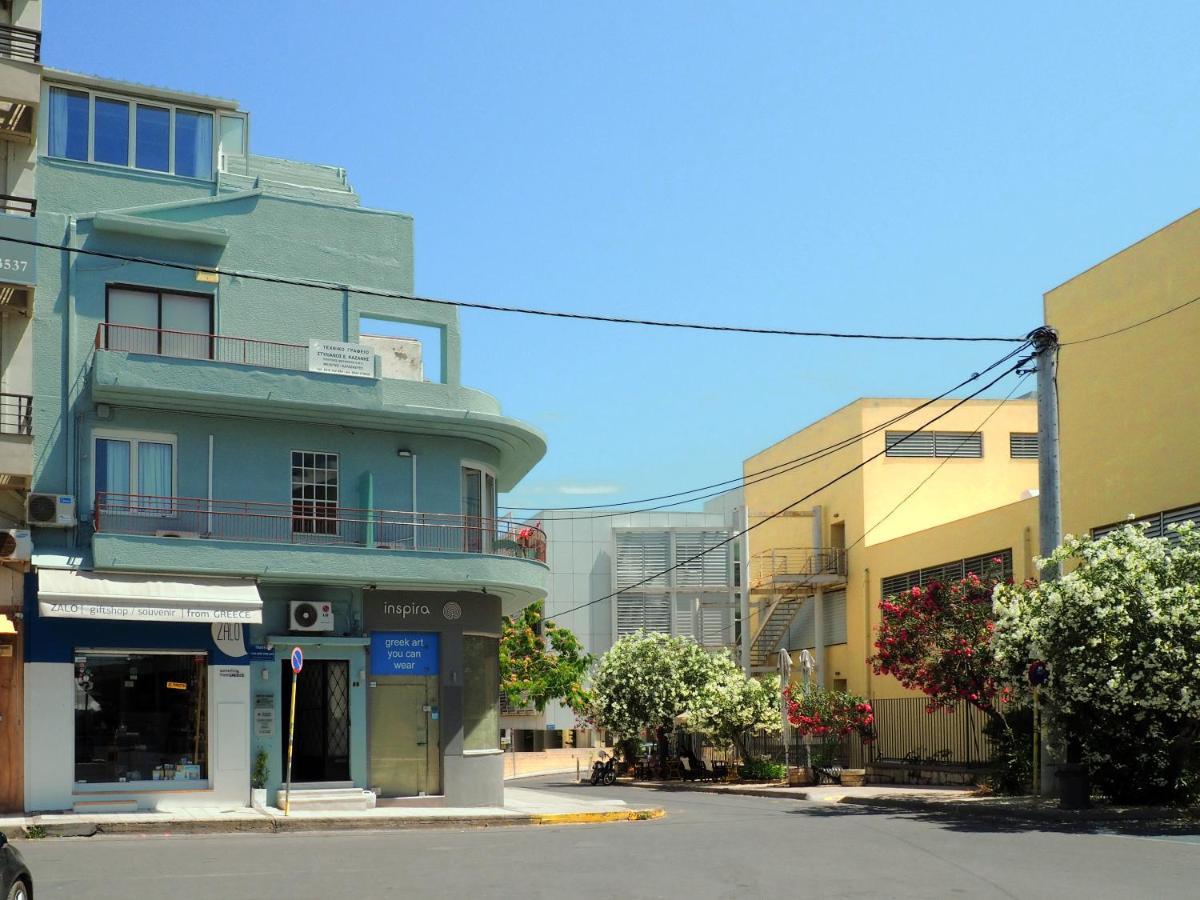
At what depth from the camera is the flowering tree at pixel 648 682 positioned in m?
44.7

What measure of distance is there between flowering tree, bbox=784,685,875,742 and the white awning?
59.2ft

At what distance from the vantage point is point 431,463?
29281 millimetres

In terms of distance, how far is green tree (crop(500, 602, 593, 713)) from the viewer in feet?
208

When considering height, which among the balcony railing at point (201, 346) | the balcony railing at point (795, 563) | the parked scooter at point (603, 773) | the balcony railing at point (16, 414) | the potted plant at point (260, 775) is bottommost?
the parked scooter at point (603, 773)

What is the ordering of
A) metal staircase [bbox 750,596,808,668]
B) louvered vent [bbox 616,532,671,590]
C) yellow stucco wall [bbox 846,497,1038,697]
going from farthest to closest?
louvered vent [bbox 616,532,671,590] < metal staircase [bbox 750,596,808,668] < yellow stucco wall [bbox 846,497,1038,697]

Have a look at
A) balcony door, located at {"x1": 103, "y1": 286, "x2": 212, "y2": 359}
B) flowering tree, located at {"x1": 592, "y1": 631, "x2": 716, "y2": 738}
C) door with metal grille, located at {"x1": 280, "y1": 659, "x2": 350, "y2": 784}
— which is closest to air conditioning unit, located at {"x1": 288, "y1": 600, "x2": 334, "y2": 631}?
door with metal grille, located at {"x1": 280, "y1": 659, "x2": 350, "y2": 784}

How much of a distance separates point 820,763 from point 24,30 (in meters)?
26.3

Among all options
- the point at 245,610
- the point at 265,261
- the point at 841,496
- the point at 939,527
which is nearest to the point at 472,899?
the point at 245,610

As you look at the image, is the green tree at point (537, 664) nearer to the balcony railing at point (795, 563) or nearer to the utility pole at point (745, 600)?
the balcony railing at point (795, 563)

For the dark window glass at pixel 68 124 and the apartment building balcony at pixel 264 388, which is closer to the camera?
the apartment building balcony at pixel 264 388

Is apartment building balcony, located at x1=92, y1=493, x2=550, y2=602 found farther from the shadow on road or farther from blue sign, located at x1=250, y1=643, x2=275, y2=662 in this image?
the shadow on road

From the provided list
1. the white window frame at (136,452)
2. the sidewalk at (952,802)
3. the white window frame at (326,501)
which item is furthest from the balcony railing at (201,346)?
the sidewalk at (952,802)

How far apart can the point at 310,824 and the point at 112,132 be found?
45.3 feet

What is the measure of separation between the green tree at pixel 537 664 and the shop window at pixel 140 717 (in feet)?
118
